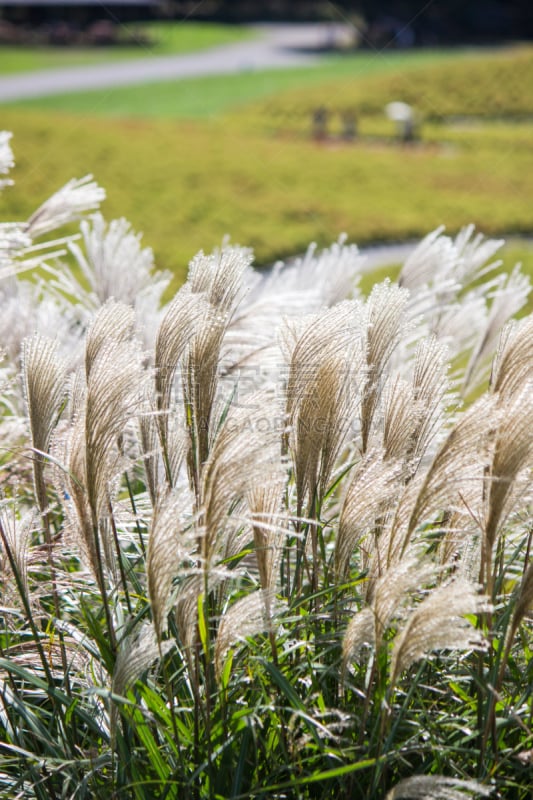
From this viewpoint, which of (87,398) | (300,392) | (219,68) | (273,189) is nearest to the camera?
(87,398)

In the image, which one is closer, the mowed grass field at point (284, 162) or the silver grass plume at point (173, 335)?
the silver grass plume at point (173, 335)

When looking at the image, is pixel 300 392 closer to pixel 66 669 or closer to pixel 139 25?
pixel 66 669

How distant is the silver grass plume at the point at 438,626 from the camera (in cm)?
160

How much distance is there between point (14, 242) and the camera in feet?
9.37

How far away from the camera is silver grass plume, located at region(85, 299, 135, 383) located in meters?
1.97

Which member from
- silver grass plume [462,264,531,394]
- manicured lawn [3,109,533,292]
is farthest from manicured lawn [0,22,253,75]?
silver grass plume [462,264,531,394]

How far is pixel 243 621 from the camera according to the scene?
178cm

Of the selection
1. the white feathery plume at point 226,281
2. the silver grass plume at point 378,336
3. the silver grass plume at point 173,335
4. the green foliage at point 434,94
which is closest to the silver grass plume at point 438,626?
the silver grass plume at point 378,336

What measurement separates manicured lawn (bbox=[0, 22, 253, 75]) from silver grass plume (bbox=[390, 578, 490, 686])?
1002 inches

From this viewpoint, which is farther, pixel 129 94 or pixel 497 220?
pixel 129 94

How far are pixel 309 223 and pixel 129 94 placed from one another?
14881 millimetres

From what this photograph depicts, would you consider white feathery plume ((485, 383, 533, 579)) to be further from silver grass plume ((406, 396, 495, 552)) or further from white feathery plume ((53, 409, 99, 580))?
white feathery plume ((53, 409, 99, 580))

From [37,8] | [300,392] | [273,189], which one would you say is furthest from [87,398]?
[37,8]

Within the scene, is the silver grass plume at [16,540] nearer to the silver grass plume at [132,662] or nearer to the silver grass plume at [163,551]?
the silver grass plume at [132,662]
